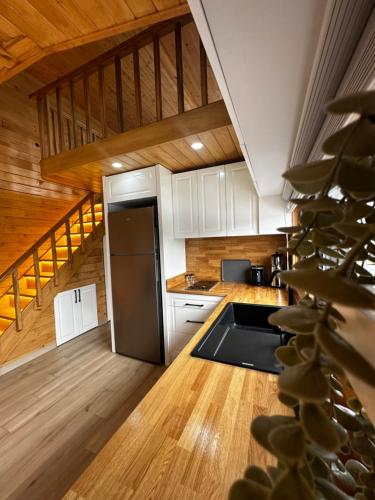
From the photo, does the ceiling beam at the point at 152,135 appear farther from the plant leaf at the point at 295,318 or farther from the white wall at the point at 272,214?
the plant leaf at the point at 295,318

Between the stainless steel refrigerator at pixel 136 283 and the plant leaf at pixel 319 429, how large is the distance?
2401mm

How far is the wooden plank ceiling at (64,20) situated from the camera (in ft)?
4.02

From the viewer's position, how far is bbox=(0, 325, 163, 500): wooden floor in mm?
1406

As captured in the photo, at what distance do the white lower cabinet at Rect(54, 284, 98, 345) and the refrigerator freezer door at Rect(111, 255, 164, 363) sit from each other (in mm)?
970

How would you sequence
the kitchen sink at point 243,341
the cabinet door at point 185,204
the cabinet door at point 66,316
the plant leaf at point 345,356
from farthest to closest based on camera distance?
the cabinet door at point 66,316 < the cabinet door at point 185,204 < the kitchen sink at point 243,341 < the plant leaf at point 345,356

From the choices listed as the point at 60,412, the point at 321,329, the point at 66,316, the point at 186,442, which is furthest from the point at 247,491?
the point at 66,316

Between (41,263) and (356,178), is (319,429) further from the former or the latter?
(41,263)

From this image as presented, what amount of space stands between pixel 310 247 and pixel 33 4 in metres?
1.99

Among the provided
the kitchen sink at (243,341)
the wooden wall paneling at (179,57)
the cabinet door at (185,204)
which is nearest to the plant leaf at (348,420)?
the kitchen sink at (243,341)

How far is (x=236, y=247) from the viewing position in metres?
2.83

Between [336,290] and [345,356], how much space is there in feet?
0.14

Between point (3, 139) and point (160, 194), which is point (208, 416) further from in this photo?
point (3, 139)

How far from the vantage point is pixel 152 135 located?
6.42 ft

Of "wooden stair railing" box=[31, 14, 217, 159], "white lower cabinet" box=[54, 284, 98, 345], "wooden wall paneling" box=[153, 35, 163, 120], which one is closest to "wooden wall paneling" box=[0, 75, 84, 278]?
"wooden stair railing" box=[31, 14, 217, 159]
